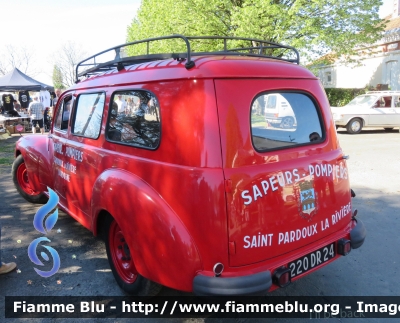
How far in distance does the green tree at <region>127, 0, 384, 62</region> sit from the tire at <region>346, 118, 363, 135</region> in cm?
369

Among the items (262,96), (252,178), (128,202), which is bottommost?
(128,202)

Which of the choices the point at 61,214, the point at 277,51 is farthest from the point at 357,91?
the point at 61,214

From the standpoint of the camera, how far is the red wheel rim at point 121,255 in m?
3.20

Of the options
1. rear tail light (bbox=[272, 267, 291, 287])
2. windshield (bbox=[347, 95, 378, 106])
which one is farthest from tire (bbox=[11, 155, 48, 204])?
windshield (bbox=[347, 95, 378, 106])

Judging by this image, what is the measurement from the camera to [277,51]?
16969 mm

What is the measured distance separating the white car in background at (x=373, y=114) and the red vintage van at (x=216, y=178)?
1243cm

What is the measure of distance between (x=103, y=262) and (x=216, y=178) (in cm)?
207

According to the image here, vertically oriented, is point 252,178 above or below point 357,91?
below

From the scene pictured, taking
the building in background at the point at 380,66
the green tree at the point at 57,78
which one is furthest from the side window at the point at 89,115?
the green tree at the point at 57,78

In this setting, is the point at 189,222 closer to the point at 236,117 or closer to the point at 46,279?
the point at 236,117

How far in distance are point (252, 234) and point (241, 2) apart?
637 inches

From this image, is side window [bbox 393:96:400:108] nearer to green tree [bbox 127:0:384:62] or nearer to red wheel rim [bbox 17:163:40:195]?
green tree [bbox 127:0:384:62]

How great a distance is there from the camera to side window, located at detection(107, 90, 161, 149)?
9.39ft

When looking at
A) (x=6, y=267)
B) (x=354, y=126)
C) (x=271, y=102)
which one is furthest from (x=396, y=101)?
(x=6, y=267)
